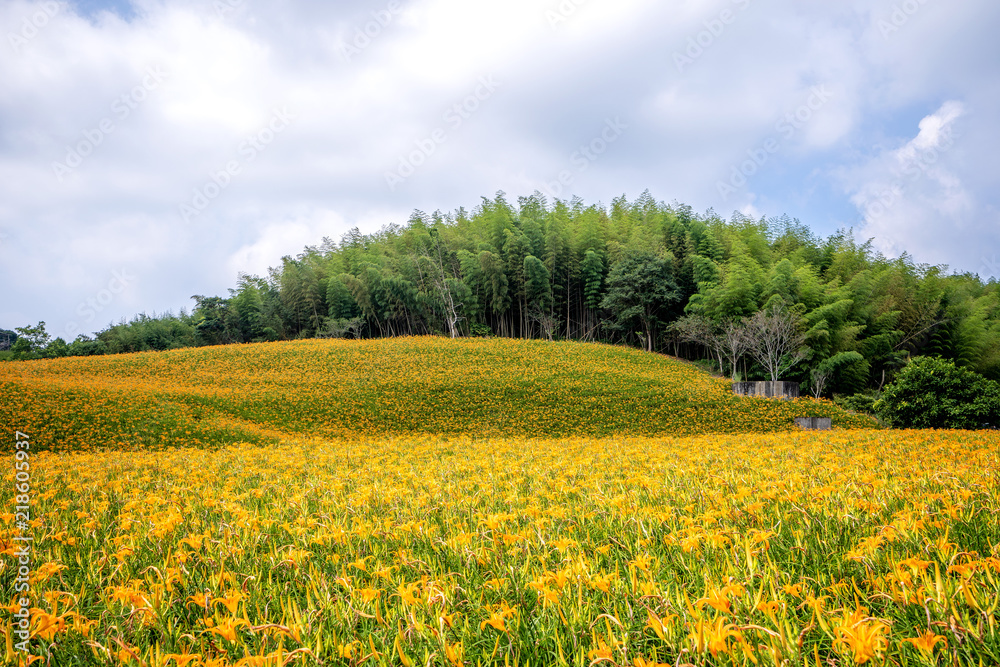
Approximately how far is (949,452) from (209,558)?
5754 millimetres

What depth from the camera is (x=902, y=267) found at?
25.7 m

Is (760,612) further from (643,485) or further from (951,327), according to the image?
(951,327)

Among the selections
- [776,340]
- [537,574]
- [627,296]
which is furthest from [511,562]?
[627,296]

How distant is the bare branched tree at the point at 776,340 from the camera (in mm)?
20266

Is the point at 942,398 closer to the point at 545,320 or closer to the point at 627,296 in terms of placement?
the point at 627,296

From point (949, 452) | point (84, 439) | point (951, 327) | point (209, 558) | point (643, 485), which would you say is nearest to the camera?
point (209, 558)

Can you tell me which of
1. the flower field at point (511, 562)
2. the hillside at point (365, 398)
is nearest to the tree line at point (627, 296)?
the hillside at point (365, 398)

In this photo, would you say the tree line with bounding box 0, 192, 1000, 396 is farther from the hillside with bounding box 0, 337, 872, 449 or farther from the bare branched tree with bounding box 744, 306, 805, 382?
the hillside with bounding box 0, 337, 872, 449

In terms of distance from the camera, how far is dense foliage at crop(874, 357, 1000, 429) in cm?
1055

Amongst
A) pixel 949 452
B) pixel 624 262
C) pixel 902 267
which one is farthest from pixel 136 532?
pixel 902 267

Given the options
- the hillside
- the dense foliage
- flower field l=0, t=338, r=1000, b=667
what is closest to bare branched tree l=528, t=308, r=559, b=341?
the hillside

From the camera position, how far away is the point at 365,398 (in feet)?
54.3

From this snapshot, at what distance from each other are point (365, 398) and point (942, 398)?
16105 millimetres

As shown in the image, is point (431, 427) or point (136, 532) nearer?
point (136, 532)
